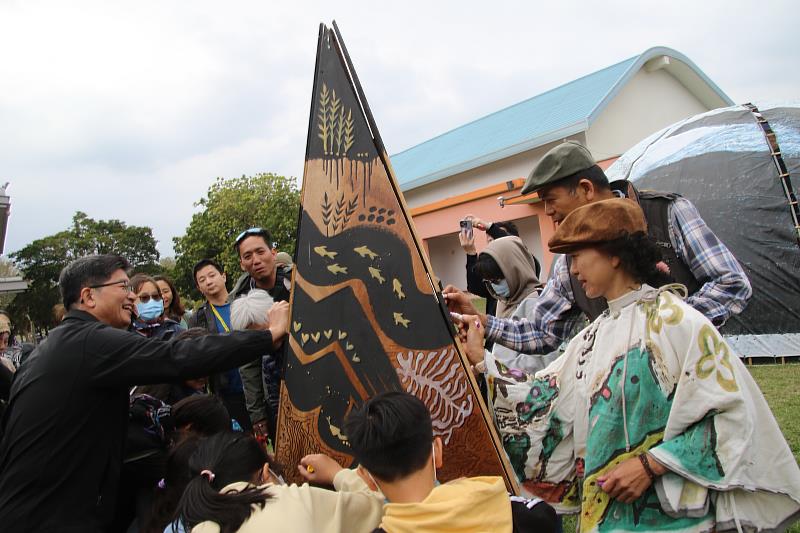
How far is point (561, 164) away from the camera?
2270 millimetres

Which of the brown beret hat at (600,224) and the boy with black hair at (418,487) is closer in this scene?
the boy with black hair at (418,487)

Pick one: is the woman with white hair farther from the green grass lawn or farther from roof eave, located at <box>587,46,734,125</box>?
roof eave, located at <box>587,46,734,125</box>

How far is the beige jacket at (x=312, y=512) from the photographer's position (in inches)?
61.1

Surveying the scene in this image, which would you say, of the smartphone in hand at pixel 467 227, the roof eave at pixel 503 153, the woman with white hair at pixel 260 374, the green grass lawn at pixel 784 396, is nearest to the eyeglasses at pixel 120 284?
the woman with white hair at pixel 260 374

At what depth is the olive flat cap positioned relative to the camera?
2264 mm

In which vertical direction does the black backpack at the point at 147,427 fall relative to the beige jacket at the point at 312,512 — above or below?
above

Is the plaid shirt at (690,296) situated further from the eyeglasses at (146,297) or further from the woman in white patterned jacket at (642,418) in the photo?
the eyeglasses at (146,297)

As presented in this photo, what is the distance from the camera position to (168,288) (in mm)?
4699

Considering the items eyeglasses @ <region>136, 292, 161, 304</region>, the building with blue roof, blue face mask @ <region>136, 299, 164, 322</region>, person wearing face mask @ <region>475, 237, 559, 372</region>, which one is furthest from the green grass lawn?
the building with blue roof

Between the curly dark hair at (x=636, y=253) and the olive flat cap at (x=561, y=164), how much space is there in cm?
63

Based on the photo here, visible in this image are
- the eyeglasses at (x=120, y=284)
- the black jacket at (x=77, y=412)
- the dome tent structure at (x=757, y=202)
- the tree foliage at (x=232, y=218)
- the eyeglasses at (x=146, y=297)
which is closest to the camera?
the black jacket at (x=77, y=412)

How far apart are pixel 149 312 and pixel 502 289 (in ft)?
7.68

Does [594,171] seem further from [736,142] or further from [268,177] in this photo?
[268,177]

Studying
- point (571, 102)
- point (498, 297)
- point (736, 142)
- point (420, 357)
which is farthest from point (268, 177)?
point (420, 357)
